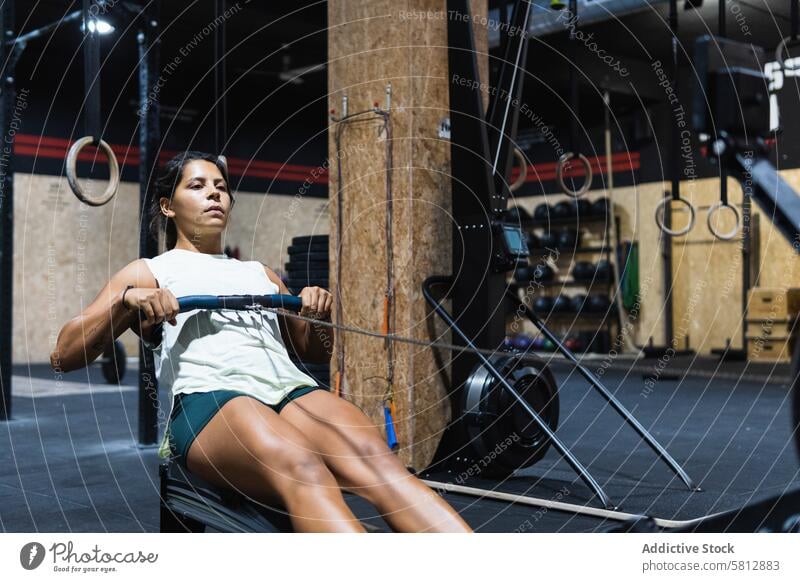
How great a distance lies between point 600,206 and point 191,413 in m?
10.8

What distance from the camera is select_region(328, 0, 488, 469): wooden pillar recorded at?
411 centimetres

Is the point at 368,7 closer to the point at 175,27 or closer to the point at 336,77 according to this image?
the point at 336,77

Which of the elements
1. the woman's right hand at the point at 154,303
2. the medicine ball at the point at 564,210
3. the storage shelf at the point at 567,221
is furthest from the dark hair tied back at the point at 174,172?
the medicine ball at the point at 564,210

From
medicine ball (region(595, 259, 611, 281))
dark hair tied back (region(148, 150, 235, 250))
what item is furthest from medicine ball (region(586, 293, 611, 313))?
dark hair tied back (region(148, 150, 235, 250))

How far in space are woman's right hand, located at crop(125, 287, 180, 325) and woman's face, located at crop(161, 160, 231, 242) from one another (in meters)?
0.36

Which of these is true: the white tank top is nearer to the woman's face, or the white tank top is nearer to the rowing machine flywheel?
the woman's face

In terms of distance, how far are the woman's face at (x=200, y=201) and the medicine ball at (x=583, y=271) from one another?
34.2 feet

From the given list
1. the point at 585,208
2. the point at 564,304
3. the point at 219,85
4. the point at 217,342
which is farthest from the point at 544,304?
the point at 217,342

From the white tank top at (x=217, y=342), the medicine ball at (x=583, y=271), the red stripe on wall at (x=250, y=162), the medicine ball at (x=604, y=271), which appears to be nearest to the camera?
the white tank top at (x=217, y=342)

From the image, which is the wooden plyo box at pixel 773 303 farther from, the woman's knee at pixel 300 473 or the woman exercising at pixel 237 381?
the woman's knee at pixel 300 473

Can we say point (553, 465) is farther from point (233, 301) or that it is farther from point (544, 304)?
point (544, 304)

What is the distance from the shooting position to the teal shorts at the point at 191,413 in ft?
6.61

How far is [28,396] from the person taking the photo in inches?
294
